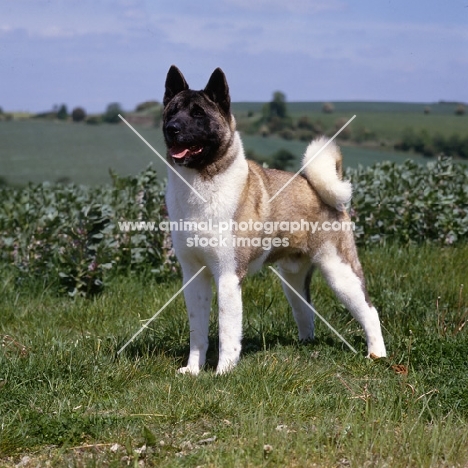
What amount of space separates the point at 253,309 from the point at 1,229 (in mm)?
3150

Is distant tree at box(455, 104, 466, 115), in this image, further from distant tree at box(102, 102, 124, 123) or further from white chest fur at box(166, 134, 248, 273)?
white chest fur at box(166, 134, 248, 273)

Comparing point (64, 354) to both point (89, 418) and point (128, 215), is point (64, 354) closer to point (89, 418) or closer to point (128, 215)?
point (89, 418)

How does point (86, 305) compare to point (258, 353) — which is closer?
point (258, 353)

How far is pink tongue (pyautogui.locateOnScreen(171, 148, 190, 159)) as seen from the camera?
15.9 feet

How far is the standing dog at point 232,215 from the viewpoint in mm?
4957

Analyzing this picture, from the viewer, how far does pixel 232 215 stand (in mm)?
5000

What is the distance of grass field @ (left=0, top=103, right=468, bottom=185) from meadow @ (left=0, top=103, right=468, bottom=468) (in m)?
3.50

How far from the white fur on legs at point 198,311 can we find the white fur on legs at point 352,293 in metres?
0.81

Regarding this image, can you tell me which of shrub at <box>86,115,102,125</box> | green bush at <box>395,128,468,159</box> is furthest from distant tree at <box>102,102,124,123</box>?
green bush at <box>395,128,468,159</box>

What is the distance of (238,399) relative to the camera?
445 centimetres

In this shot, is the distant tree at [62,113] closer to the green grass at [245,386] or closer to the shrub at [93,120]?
the shrub at [93,120]

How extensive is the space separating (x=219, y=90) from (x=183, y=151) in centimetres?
46

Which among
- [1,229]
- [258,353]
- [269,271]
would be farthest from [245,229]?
[1,229]

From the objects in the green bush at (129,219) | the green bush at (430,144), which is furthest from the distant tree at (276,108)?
the green bush at (129,219)
